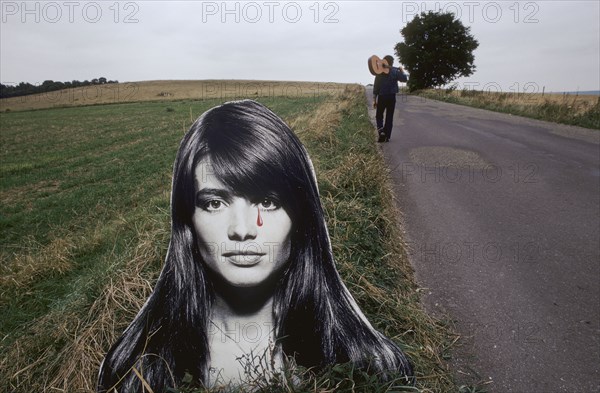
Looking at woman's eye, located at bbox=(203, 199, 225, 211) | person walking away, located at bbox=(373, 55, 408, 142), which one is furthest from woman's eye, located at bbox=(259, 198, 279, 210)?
person walking away, located at bbox=(373, 55, 408, 142)

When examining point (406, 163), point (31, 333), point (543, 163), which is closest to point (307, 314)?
point (31, 333)

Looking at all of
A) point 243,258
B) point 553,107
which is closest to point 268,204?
point 243,258

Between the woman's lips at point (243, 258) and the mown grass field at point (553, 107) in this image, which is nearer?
the woman's lips at point (243, 258)

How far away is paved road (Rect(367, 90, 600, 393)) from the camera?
239 centimetres

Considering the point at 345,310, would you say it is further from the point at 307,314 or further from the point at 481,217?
the point at 481,217

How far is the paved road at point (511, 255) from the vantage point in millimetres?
2387

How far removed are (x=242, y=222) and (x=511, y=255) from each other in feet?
10.4

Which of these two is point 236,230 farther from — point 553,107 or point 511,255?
point 553,107

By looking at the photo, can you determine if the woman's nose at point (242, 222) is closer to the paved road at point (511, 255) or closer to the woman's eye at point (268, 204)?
the woman's eye at point (268, 204)

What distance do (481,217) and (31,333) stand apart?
483 centimetres

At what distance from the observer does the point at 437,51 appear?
36.8 metres

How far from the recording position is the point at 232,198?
5.37ft

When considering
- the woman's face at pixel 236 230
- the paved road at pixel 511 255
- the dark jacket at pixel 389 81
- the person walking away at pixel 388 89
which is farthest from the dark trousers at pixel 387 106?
the woman's face at pixel 236 230

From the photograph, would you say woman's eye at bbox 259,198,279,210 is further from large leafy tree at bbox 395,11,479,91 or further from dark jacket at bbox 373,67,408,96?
large leafy tree at bbox 395,11,479,91
